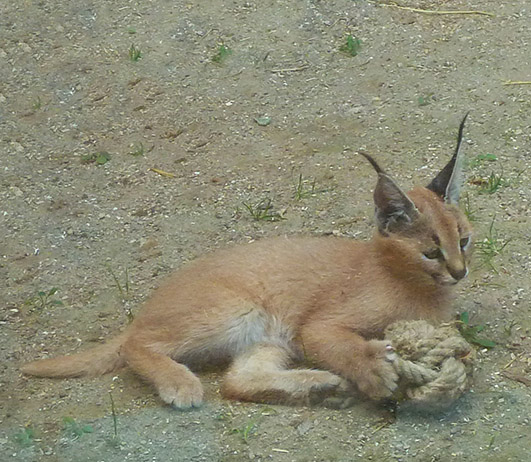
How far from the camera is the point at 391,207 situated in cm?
→ 505

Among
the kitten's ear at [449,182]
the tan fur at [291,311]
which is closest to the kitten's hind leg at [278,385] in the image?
the tan fur at [291,311]

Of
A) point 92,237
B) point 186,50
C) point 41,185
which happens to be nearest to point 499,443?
point 92,237

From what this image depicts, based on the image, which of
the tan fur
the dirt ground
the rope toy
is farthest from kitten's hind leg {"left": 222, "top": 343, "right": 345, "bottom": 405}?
the rope toy

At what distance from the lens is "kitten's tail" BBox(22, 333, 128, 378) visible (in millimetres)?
5090

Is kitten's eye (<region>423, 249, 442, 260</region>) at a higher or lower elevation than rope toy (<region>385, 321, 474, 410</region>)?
higher

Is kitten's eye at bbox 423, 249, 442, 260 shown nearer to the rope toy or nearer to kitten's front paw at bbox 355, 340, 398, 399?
the rope toy

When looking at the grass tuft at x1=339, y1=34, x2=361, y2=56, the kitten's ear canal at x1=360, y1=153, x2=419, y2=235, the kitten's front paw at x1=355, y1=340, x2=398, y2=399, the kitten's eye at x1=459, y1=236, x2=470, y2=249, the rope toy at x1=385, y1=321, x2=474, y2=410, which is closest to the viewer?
the rope toy at x1=385, y1=321, x2=474, y2=410

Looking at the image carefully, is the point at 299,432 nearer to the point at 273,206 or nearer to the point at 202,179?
the point at 273,206

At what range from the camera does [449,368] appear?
4.61m

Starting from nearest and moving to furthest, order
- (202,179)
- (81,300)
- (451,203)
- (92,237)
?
(451,203), (81,300), (92,237), (202,179)

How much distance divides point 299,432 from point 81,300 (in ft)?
5.84

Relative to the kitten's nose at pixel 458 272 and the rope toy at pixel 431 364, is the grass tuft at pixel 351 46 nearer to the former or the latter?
the kitten's nose at pixel 458 272

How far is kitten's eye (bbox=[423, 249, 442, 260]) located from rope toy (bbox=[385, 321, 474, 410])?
35cm

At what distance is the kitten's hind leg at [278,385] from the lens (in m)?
4.88
